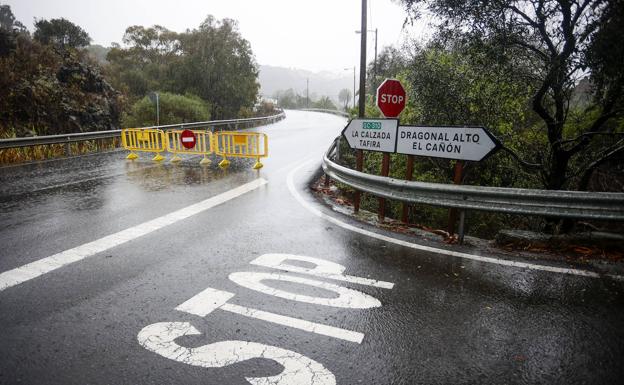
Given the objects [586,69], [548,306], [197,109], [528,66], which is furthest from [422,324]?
[197,109]

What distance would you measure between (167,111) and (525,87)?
22.2 m

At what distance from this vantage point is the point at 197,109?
2655cm

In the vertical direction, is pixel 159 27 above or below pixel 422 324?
above

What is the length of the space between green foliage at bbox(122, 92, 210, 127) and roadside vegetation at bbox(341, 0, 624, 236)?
15.9 metres

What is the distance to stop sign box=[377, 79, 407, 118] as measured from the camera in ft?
29.9

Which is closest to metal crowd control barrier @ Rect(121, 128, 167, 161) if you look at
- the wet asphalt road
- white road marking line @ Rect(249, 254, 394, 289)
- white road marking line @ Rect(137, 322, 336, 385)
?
the wet asphalt road

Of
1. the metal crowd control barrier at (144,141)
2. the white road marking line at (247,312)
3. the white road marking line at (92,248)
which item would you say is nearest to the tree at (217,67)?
the metal crowd control barrier at (144,141)

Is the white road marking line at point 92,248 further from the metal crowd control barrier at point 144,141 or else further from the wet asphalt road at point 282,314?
the metal crowd control barrier at point 144,141

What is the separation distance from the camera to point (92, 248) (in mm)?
4684

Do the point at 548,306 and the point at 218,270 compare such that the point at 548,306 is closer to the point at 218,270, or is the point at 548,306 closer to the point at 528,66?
the point at 218,270

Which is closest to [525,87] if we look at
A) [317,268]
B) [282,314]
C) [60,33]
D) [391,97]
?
[391,97]

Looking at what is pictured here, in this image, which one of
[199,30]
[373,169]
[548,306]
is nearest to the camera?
[548,306]

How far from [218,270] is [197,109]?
2438 cm

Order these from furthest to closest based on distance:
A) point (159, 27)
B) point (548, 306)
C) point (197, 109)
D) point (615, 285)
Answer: point (159, 27)
point (197, 109)
point (615, 285)
point (548, 306)
